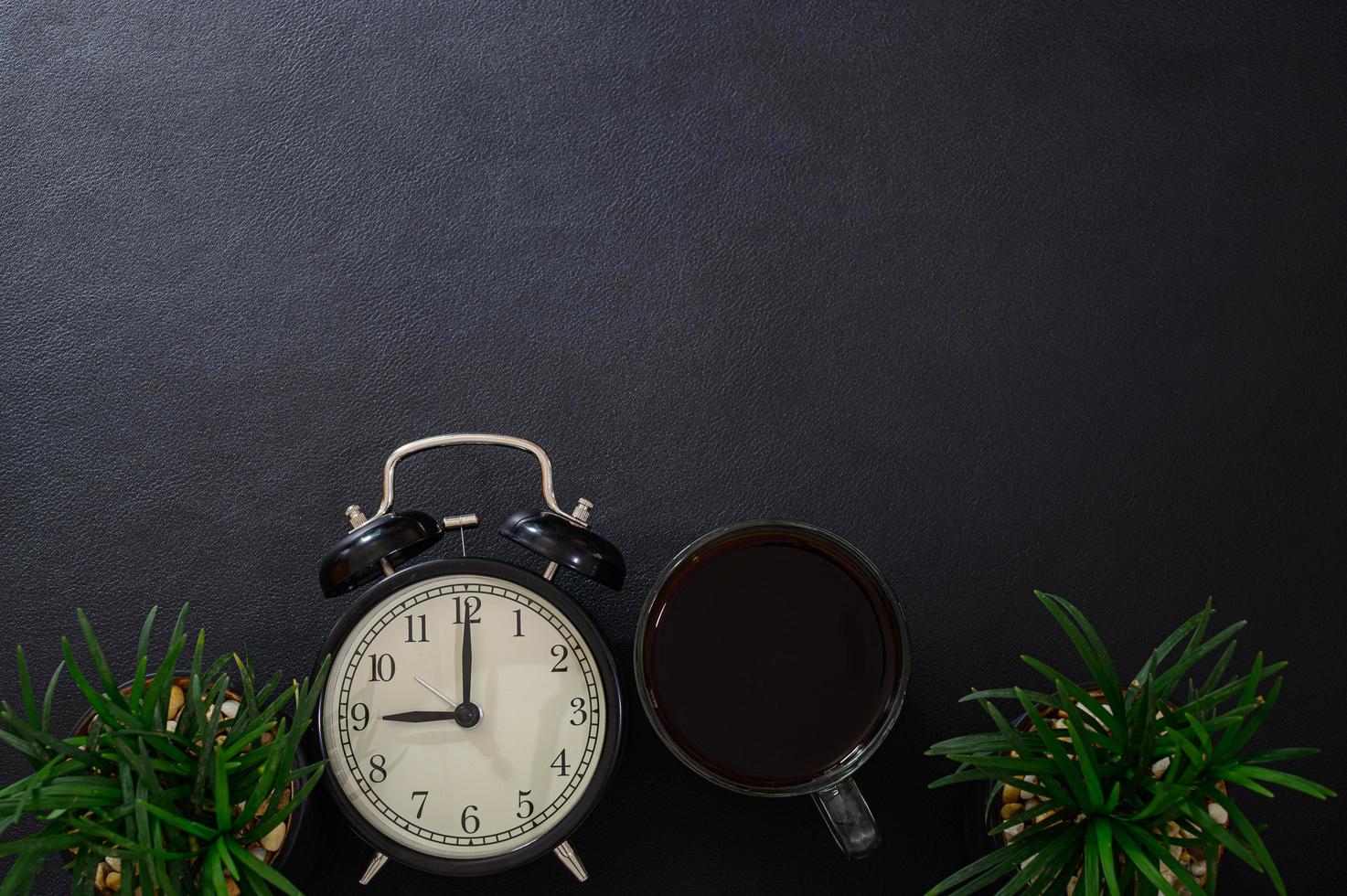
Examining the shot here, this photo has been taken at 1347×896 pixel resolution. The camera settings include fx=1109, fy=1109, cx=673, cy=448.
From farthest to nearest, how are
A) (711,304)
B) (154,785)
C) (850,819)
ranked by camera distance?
1. (711,304)
2. (850,819)
3. (154,785)

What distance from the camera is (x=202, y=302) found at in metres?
1.28

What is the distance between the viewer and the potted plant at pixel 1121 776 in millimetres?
931

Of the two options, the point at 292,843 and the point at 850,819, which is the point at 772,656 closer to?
the point at 850,819

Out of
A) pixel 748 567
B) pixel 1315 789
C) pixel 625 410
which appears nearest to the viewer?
pixel 1315 789

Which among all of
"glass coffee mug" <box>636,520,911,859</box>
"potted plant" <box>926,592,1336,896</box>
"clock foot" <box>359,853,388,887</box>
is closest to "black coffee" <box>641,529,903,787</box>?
"glass coffee mug" <box>636,520,911,859</box>

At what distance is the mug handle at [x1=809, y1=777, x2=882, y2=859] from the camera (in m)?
1.04

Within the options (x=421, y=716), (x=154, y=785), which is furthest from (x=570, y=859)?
(x=154, y=785)

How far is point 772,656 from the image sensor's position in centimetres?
106

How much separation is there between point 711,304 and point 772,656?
42cm

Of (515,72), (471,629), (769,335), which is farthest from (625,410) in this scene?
(515,72)

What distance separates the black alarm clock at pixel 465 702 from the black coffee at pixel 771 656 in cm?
7

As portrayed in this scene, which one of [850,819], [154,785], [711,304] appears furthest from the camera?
[711,304]

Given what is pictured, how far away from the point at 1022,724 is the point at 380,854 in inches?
25.9

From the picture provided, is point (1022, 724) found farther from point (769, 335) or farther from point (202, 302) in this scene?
point (202, 302)
